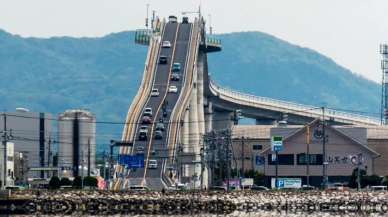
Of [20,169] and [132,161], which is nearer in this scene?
[132,161]

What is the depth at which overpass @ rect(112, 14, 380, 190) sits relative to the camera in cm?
15838

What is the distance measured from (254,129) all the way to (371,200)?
258ft

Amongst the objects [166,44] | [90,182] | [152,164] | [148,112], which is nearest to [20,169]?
[148,112]

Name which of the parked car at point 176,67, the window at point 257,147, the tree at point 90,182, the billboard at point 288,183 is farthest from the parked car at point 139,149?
the parked car at point 176,67

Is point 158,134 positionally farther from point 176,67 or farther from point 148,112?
point 176,67

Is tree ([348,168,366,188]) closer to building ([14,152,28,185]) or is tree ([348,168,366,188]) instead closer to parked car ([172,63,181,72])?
parked car ([172,63,181,72])

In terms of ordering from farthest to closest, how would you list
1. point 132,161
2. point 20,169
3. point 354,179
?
point 20,169
point 132,161
point 354,179

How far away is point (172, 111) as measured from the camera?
171 metres

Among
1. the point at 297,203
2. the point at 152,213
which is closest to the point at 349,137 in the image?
the point at 297,203

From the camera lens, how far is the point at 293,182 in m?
149

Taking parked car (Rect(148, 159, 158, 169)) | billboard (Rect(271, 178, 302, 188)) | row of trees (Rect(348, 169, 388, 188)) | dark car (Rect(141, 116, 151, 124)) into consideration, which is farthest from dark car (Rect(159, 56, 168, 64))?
row of trees (Rect(348, 169, 388, 188))

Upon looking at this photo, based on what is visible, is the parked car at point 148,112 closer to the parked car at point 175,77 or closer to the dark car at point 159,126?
the dark car at point 159,126

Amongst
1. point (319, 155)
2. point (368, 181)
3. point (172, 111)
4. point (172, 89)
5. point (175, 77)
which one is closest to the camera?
point (368, 181)

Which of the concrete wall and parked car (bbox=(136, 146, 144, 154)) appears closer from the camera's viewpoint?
the concrete wall
